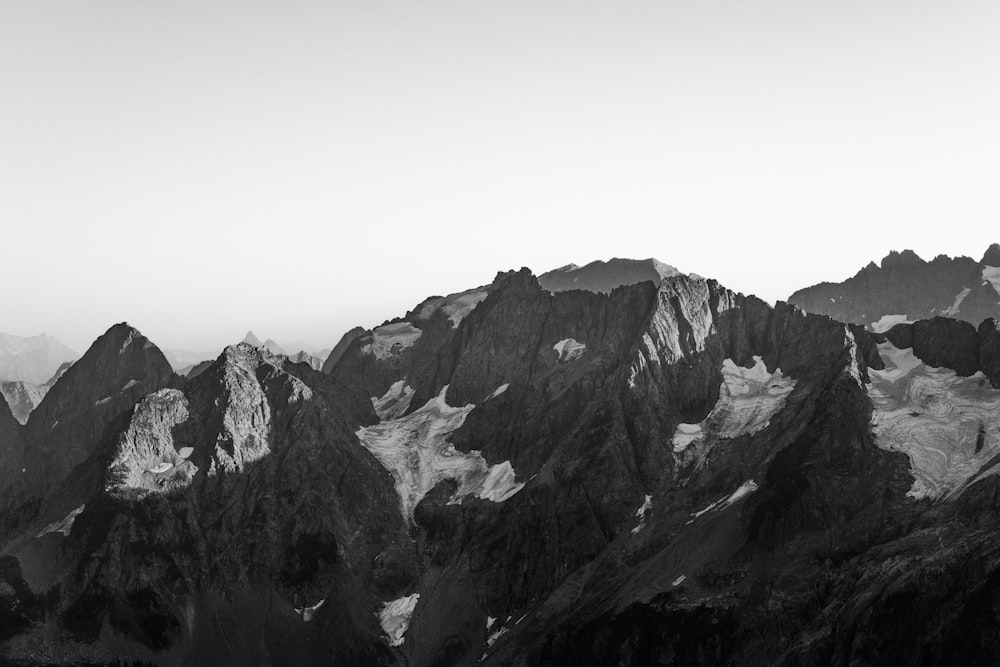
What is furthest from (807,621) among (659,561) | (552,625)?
(552,625)

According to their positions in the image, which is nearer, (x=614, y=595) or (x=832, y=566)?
(x=832, y=566)

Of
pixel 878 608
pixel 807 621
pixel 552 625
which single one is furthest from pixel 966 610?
pixel 552 625

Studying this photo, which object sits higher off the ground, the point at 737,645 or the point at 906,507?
the point at 906,507

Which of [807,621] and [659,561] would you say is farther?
[659,561]

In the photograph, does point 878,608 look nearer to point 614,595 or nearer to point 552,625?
point 614,595

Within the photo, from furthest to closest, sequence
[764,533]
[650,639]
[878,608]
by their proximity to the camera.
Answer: [764,533]
[650,639]
[878,608]

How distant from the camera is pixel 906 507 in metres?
180

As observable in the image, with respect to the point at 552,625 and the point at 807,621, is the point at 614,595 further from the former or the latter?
the point at 807,621

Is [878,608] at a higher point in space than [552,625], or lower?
higher

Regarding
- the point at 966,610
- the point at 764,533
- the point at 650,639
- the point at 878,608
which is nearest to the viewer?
the point at 966,610

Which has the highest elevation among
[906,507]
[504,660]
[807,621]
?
[906,507]

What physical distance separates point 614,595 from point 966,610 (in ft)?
250

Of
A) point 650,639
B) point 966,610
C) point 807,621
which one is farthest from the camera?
point 650,639

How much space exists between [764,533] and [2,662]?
17086 centimetres
